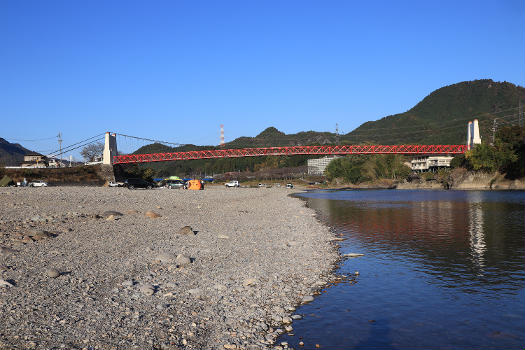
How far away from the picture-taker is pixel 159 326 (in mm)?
8344

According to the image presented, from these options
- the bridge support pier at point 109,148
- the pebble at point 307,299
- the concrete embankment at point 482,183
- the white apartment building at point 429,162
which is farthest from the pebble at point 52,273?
the white apartment building at point 429,162

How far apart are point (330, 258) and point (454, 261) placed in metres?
4.78

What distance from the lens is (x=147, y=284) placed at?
10.9 metres

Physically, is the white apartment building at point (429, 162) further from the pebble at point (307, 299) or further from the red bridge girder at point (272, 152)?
the pebble at point (307, 299)

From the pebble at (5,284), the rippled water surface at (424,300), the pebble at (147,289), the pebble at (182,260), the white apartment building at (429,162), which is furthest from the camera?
the white apartment building at (429,162)

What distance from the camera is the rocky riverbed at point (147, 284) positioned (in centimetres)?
785

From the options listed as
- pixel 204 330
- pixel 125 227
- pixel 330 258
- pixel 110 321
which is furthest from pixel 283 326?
pixel 125 227

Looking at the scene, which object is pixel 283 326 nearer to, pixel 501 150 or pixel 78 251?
pixel 78 251

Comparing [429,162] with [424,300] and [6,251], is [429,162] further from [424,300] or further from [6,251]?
[6,251]

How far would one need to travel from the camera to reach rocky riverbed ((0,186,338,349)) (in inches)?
309

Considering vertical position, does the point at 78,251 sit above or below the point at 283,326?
above

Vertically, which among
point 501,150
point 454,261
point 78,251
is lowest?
point 454,261

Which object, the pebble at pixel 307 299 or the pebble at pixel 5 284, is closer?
the pebble at pixel 5 284

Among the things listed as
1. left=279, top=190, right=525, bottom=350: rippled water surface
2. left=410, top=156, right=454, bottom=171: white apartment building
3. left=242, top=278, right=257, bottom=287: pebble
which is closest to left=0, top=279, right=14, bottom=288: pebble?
left=242, top=278, right=257, bottom=287: pebble
